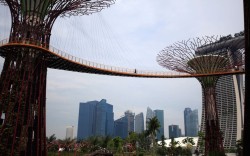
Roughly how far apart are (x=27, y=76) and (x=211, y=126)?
2589cm

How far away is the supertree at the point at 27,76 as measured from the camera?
70.5ft

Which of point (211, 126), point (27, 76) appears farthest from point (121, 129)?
point (27, 76)

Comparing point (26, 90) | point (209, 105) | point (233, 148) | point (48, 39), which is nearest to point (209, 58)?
point (209, 105)

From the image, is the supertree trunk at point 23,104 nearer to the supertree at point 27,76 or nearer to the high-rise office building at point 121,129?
the supertree at point 27,76

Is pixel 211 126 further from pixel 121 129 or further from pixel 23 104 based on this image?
pixel 121 129

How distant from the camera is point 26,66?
74.1 ft

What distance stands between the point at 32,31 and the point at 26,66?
3.00 metres

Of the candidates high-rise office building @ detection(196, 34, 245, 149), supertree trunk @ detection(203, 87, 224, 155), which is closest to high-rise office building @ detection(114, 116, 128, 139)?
high-rise office building @ detection(196, 34, 245, 149)

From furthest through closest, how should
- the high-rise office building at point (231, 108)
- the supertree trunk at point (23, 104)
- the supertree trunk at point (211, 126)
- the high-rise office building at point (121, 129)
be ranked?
the high-rise office building at point (121, 129) → the high-rise office building at point (231, 108) → the supertree trunk at point (211, 126) → the supertree trunk at point (23, 104)

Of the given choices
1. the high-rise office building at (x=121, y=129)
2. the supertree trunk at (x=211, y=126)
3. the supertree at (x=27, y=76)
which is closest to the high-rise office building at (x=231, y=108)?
the supertree trunk at (x=211, y=126)

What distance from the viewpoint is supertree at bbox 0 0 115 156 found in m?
21.5

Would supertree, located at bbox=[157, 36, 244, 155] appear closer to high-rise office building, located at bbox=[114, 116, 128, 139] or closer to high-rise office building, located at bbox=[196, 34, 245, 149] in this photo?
high-rise office building, located at bbox=[196, 34, 245, 149]

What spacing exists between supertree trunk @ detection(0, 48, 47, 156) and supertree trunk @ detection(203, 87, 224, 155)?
23368 mm

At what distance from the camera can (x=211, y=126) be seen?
125 ft
